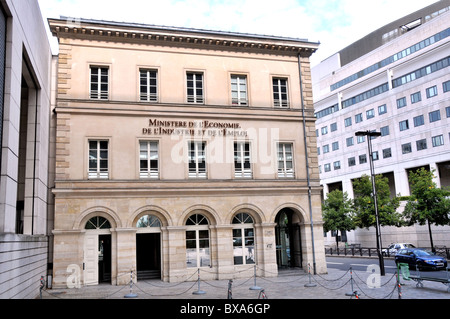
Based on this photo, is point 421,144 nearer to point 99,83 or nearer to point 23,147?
point 99,83

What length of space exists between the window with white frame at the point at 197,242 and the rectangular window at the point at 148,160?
3.53m

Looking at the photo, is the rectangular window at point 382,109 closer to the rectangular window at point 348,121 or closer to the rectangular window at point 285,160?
the rectangular window at point 348,121

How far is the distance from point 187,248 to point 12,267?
11.5 meters

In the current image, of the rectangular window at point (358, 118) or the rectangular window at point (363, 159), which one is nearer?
the rectangular window at point (363, 159)

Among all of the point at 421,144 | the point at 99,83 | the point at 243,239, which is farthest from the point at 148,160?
the point at 421,144

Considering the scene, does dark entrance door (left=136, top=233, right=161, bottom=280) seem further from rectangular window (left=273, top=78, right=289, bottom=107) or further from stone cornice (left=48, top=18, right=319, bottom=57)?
stone cornice (left=48, top=18, right=319, bottom=57)

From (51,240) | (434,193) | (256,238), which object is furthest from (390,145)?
(51,240)

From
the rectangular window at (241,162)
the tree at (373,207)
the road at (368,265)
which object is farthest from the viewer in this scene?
the tree at (373,207)

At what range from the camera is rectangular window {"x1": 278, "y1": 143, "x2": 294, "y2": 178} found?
1039 inches

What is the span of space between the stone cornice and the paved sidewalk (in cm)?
1410

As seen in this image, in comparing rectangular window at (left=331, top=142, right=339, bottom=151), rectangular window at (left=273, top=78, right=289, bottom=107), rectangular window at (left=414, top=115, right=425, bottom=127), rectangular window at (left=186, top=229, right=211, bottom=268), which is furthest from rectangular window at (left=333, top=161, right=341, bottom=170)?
rectangular window at (left=186, top=229, right=211, bottom=268)

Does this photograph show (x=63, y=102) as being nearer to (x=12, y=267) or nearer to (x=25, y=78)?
(x=25, y=78)

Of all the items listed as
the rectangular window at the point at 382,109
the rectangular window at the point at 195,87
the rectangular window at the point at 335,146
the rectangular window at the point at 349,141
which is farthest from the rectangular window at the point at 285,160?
the rectangular window at the point at 335,146

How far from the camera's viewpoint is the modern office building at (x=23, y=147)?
Answer: 42.8 feet
